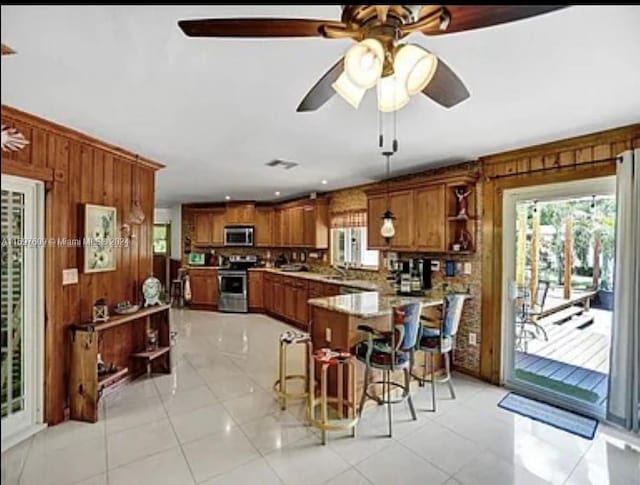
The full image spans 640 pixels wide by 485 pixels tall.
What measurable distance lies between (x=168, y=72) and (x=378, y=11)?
132cm

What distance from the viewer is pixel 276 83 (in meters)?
2.24

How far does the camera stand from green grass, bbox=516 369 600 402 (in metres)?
3.41

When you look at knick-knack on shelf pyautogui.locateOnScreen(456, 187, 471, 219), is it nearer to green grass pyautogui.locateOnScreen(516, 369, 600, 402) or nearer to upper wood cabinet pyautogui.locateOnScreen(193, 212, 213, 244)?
green grass pyautogui.locateOnScreen(516, 369, 600, 402)

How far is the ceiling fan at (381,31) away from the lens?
121 cm

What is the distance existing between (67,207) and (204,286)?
5.11m

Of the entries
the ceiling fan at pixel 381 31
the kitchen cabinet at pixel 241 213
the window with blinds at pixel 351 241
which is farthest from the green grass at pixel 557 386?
the kitchen cabinet at pixel 241 213

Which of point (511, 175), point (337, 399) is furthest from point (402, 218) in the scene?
point (337, 399)

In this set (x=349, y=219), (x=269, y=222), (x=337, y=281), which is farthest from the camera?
(x=269, y=222)

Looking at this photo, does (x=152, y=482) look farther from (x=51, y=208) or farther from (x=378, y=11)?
(x=378, y=11)

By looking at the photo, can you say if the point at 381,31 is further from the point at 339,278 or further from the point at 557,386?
the point at 339,278

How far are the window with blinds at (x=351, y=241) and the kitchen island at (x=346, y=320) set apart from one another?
226cm

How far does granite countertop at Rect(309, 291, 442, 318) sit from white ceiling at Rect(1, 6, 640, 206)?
1.53m

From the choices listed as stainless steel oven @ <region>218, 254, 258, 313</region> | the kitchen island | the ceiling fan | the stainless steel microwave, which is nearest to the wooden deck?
the kitchen island

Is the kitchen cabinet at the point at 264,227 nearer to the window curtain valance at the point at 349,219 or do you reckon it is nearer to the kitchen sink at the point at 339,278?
the window curtain valance at the point at 349,219
